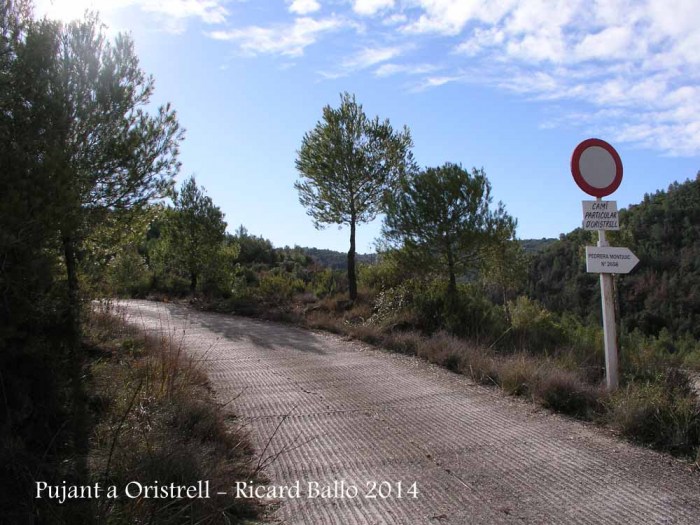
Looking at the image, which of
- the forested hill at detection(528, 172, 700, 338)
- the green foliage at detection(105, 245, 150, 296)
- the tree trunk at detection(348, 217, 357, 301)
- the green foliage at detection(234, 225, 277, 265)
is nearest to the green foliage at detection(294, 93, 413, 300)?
the tree trunk at detection(348, 217, 357, 301)

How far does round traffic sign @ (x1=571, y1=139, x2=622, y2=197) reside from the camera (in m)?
6.52

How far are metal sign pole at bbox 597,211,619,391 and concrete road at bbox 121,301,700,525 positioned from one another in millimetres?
948

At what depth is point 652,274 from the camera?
63.1 m

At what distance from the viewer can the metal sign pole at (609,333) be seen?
6211mm

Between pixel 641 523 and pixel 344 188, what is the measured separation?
681 inches

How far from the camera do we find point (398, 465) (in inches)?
179

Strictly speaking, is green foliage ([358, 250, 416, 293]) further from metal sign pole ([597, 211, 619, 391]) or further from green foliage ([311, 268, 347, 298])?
metal sign pole ([597, 211, 619, 391])

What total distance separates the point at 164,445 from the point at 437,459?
225cm

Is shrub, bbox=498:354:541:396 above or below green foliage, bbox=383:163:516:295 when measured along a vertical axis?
below

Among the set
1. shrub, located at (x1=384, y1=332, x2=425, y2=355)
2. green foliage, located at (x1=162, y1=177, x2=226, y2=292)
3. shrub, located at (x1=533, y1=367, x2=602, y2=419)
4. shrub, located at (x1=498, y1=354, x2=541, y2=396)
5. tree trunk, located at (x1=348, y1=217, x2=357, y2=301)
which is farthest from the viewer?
green foliage, located at (x1=162, y1=177, x2=226, y2=292)

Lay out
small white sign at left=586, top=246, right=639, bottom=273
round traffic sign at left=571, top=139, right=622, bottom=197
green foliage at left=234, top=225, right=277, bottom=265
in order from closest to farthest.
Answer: small white sign at left=586, top=246, right=639, bottom=273, round traffic sign at left=571, top=139, right=622, bottom=197, green foliage at left=234, top=225, right=277, bottom=265

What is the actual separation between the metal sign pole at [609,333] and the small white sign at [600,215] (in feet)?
0.43

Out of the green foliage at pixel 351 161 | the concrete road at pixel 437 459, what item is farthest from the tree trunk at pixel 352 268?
the concrete road at pixel 437 459

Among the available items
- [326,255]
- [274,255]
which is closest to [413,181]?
[274,255]
